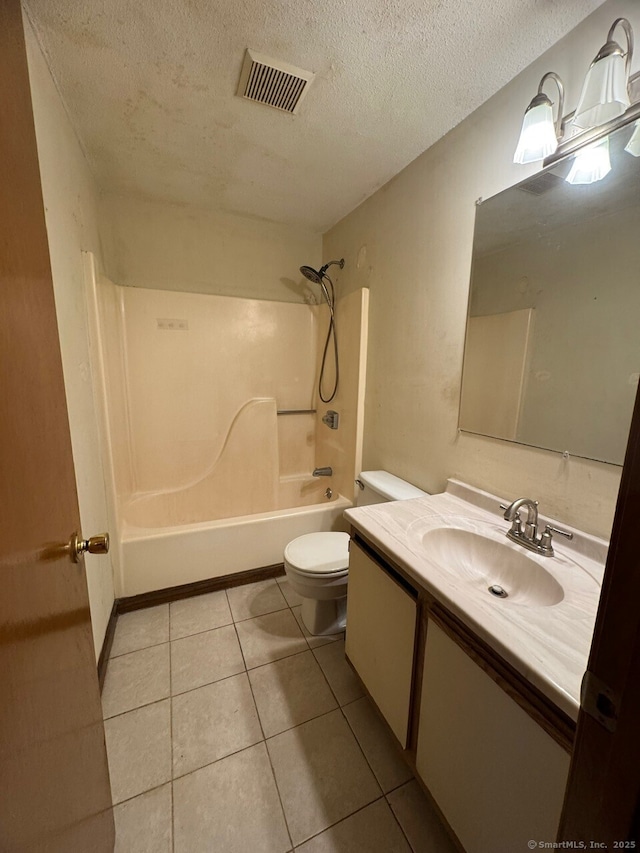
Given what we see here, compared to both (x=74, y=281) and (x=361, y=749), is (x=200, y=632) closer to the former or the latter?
(x=361, y=749)

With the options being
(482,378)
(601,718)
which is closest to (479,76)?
(482,378)

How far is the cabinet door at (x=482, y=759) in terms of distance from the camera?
63 centimetres

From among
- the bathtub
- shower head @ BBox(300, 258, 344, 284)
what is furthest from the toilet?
shower head @ BBox(300, 258, 344, 284)

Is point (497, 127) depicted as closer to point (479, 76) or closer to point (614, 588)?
point (479, 76)

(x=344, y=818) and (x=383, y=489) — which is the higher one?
(x=383, y=489)

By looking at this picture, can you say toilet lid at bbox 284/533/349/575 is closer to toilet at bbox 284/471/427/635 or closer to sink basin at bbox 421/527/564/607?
toilet at bbox 284/471/427/635

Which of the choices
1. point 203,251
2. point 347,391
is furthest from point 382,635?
point 203,251

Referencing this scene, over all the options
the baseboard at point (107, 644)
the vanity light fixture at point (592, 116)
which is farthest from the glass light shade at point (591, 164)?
the baseboard at point (107, 644)

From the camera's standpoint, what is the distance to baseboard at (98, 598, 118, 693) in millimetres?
1425

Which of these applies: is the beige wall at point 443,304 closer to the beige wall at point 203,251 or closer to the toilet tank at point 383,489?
the toilet tank at point 383,489

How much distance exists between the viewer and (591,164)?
3.18 ft

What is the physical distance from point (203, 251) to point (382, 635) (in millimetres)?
2484

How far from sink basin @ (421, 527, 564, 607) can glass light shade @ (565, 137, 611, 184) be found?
3.72 feet

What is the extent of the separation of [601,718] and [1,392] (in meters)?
0.86
